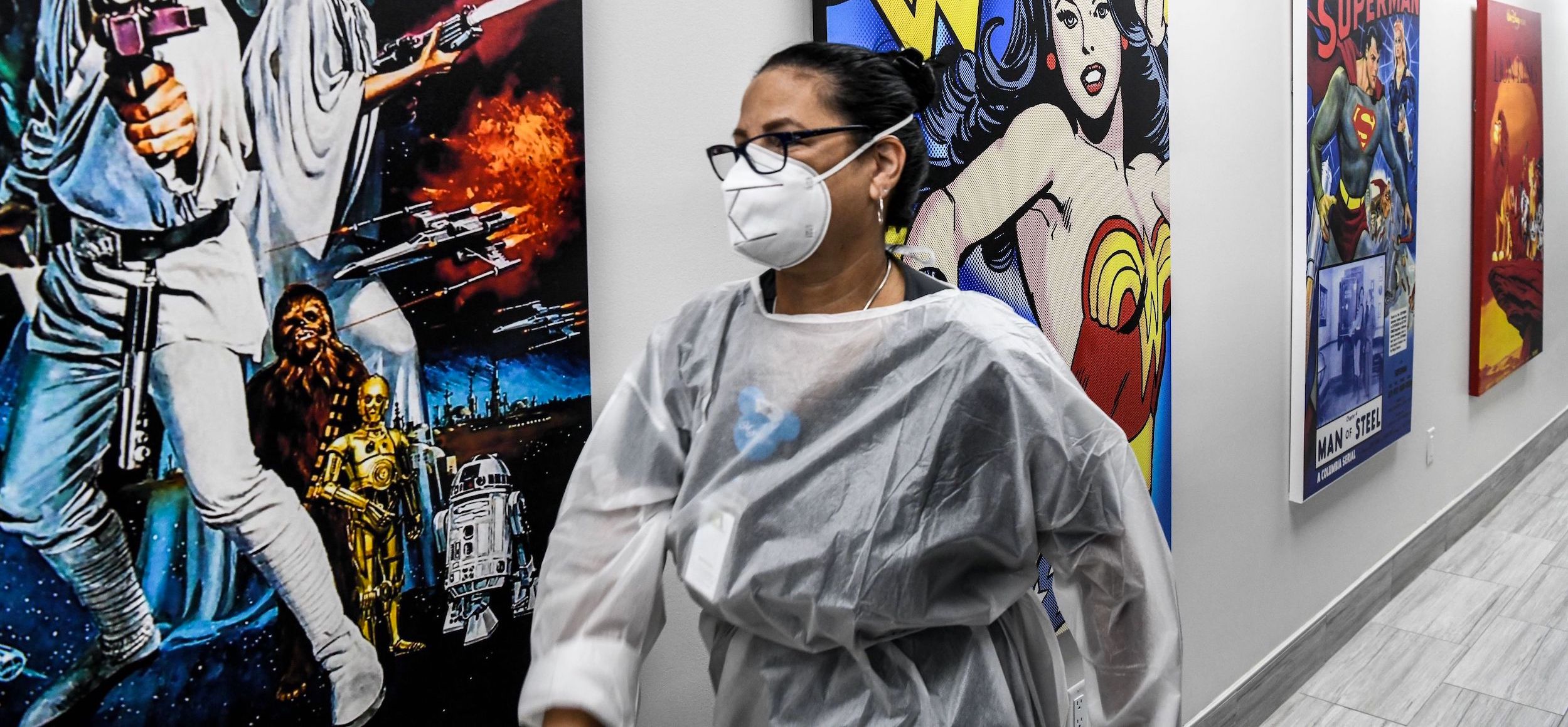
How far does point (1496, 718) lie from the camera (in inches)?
101

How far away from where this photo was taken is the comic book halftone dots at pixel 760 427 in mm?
1107

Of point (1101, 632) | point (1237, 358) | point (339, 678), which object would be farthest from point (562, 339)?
point (1237, 358)

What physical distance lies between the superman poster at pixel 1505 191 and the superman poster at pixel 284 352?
3.58 m

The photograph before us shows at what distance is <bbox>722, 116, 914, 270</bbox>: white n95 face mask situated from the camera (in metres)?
1.11

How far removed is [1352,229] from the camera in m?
2.82

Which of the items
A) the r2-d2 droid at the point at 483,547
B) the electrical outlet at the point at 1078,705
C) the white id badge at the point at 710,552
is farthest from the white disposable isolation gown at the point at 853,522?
the electrical outlet at the point at 1078,705

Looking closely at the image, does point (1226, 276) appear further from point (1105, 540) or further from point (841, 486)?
point (841, 486)

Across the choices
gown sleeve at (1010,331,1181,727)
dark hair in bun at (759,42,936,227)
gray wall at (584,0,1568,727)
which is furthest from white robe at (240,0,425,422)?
gown sleeve at (1010,331,1181,727)

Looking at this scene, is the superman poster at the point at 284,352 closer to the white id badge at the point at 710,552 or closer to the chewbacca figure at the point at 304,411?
the chewbacca figure at the point at 304,411

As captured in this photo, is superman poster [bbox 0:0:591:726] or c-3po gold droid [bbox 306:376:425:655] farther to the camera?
c-3po gold droid [bbox 306:376:425:655]

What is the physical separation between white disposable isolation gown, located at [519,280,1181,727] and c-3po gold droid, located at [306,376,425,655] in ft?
0.51

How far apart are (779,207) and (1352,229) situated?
2.26m

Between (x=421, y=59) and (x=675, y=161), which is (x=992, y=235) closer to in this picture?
(x=675, y=161)

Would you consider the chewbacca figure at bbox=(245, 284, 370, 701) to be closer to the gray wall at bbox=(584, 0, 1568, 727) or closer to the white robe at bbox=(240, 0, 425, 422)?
the white robe at bbox=(240, 0, 425, 422)
